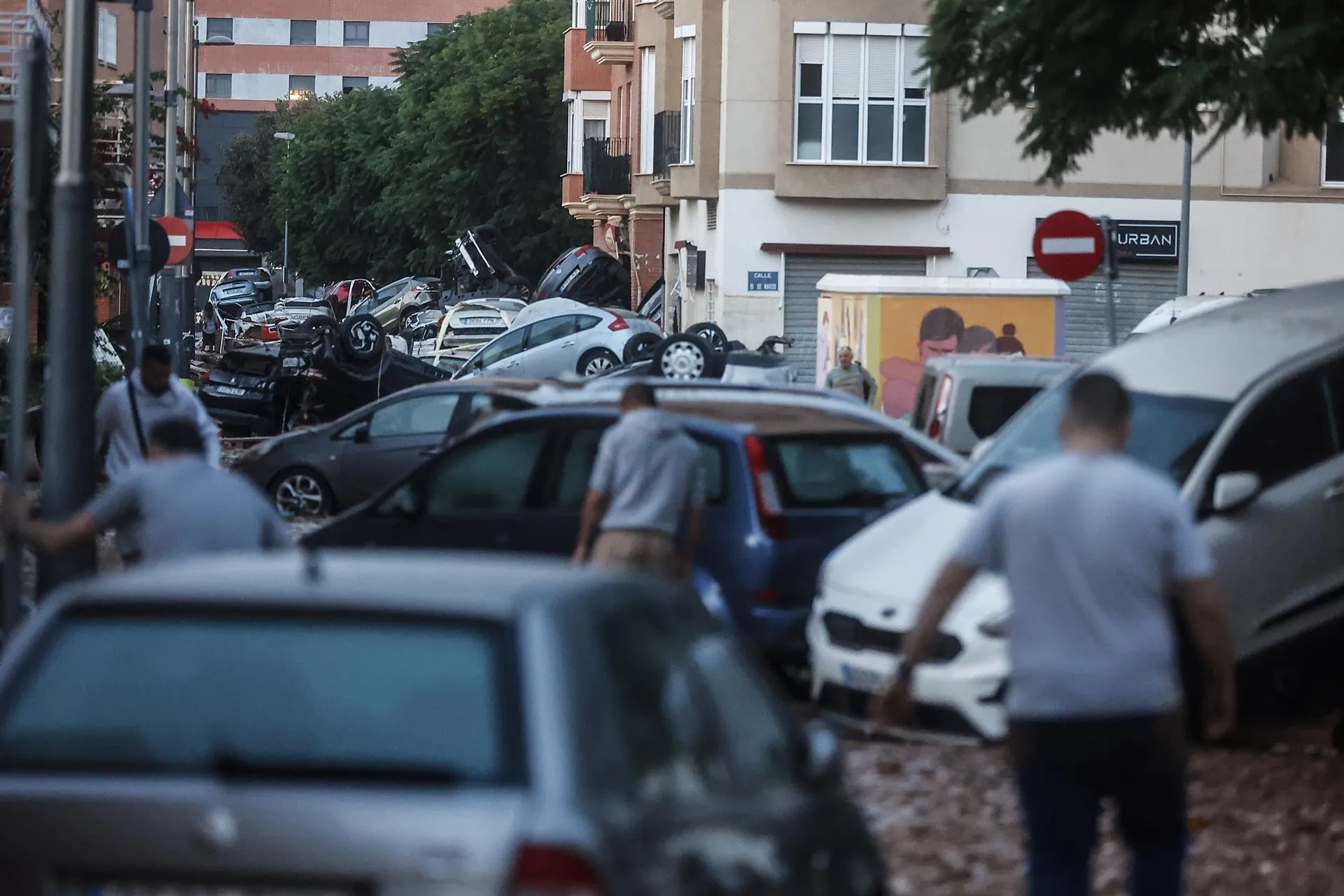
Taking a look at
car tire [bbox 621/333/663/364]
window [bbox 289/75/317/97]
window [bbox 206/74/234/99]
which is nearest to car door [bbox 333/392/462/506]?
car tire [bbox 621/333/663/364]

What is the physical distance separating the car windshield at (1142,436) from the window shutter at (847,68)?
97.4 feet

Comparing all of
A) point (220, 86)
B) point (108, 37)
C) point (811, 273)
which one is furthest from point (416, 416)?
point (220, 86)

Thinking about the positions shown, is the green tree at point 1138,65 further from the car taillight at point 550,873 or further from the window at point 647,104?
the window at point 647,104

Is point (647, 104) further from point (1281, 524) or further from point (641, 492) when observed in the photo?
point (1281, 524)

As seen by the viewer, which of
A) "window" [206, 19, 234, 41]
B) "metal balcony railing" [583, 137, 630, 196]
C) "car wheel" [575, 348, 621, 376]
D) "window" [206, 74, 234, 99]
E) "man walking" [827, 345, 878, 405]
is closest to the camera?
"man walking" [827, 345, 878, 405]

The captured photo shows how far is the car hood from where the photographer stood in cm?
1004

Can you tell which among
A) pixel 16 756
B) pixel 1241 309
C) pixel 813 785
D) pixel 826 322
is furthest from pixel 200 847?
pixel 826 322

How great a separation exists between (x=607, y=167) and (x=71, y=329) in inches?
1812

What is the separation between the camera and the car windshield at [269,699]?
4102mm

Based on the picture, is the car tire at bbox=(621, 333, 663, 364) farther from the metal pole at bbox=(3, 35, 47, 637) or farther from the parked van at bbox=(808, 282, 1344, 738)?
the metal pole at bbox=(3, 35, 47, 637)

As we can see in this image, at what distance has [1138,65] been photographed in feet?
46.9

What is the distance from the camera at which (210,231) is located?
406 ft

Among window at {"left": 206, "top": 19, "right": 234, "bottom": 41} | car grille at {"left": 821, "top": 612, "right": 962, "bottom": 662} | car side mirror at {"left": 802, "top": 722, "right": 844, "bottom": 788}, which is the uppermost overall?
window at {"left": 206, "top": 19, "right": 234, "bottom": 41}

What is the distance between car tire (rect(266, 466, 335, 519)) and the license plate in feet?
35.6
